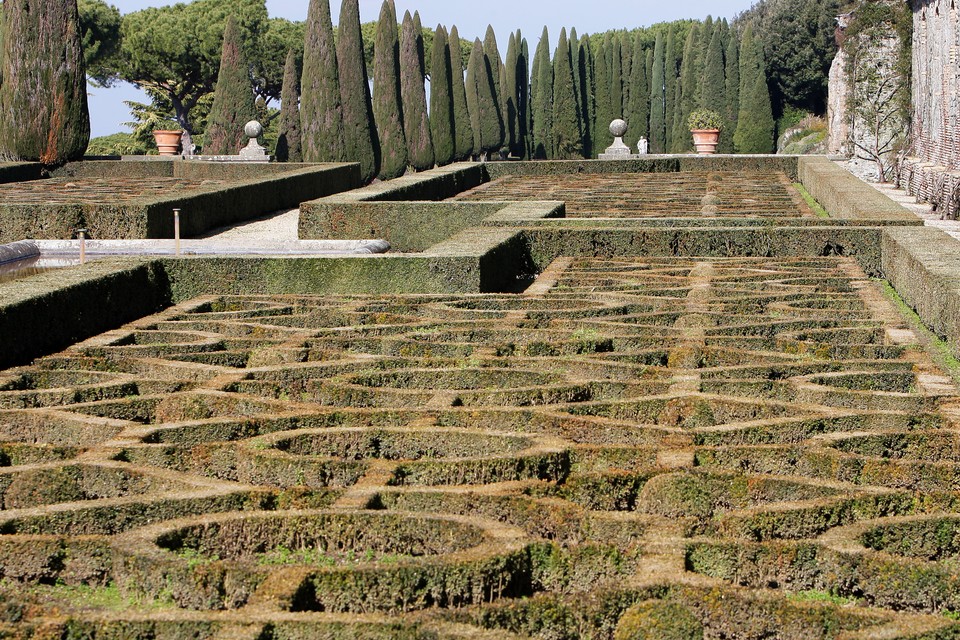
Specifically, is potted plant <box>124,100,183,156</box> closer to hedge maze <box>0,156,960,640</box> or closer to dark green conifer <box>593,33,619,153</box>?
dark green conifer <box>593,33,619,153</box>

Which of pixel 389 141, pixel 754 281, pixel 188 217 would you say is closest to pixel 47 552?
pixel 754 281

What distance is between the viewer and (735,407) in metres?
5.77

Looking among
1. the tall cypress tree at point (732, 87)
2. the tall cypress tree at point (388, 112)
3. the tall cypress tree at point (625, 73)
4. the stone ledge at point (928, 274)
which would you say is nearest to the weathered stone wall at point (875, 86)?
the tall cypress tree at point (388, 112)

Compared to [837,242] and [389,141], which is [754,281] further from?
[389,141]

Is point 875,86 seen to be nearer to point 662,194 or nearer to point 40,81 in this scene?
point 662,194

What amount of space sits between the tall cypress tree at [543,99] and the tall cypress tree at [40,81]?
28.3m

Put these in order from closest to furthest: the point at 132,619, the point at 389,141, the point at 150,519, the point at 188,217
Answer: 1. the point at 132,619
2. the point at 150,519
3. the point at 188,217
4. the point at 389,141

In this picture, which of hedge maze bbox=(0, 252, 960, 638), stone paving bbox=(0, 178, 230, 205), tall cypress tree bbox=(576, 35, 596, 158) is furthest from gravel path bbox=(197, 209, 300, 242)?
tall cypress tree bbox=(576, 35, 596, 158)

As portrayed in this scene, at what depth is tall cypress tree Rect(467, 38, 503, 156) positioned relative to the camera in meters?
44.0

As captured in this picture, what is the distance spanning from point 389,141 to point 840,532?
2737 cm

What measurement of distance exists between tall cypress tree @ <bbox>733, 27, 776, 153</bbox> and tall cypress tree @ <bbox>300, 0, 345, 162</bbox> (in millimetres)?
22216

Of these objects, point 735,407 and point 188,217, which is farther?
point 188,217

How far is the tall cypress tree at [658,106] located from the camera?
50.9 metres

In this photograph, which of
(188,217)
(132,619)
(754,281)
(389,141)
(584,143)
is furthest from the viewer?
(584,143)
